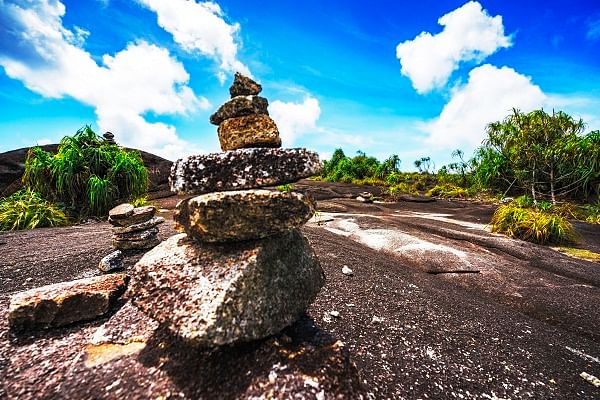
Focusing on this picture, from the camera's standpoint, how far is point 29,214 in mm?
7125

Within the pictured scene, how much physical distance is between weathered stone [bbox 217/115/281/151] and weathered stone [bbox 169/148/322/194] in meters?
0.26

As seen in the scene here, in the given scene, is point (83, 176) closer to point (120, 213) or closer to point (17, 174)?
point (120, 213)

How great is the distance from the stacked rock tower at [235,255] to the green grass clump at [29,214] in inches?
291

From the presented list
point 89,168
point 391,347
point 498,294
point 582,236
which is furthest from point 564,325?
point 89,168

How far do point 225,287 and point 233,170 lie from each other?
0.95 m

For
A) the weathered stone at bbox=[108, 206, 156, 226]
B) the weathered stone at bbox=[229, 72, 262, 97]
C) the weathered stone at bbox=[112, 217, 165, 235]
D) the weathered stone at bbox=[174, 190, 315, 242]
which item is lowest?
the weathered stone at bbox=[112, 217, 165, 235]

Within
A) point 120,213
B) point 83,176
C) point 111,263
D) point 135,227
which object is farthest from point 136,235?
point 83,176

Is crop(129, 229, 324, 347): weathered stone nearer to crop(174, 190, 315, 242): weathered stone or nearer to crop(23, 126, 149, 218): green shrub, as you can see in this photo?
crop(174, 190, 315, 242): weathered stone

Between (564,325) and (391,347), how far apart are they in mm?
2595

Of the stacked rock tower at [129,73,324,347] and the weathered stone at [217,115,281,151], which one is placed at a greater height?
the weathered stone at [217,115,281,151]

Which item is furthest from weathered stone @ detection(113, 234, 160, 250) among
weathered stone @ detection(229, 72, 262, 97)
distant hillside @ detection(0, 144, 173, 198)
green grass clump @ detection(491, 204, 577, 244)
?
green grass clump @ detection(491, 204, 577, 244)

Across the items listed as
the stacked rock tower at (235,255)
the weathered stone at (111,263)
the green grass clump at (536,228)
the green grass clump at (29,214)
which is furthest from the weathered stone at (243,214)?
the green grass clump at (536,228)

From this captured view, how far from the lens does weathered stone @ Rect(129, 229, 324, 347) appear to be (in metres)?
1.73

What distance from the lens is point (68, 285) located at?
2.54 m
